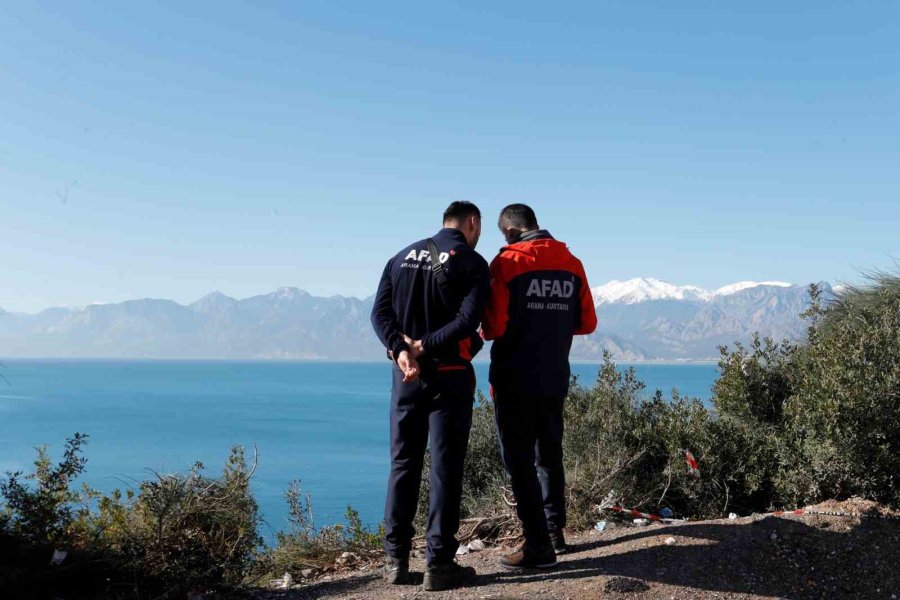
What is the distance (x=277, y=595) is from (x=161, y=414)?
11136 centimetres

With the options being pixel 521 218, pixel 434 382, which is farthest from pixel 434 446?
pixel 521 218

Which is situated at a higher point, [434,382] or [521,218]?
[521,218]

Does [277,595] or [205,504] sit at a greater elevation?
[205,504]

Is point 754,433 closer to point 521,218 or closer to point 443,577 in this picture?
point 521,218

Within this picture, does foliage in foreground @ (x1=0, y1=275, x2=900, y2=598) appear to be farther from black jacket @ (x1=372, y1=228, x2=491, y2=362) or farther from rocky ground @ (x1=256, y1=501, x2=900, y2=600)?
black jacket @ (x1=372, y1=228, x2=491, y2=362)

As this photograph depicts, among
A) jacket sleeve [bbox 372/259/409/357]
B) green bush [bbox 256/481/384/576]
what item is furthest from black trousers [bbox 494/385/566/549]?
green bush [bbox 256/481/384/576]

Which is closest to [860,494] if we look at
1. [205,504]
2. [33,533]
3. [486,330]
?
[486,330]

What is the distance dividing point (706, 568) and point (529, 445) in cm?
145

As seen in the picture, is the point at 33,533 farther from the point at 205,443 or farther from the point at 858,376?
the point at 205,443

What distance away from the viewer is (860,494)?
6.93m

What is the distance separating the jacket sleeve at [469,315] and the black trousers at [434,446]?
0.20 metres

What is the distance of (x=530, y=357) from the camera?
5566 millimetres

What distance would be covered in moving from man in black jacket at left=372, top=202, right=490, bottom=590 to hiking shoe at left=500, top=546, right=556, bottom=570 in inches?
16.9

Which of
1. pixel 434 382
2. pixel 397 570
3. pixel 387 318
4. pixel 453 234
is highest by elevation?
pixel 453 234
